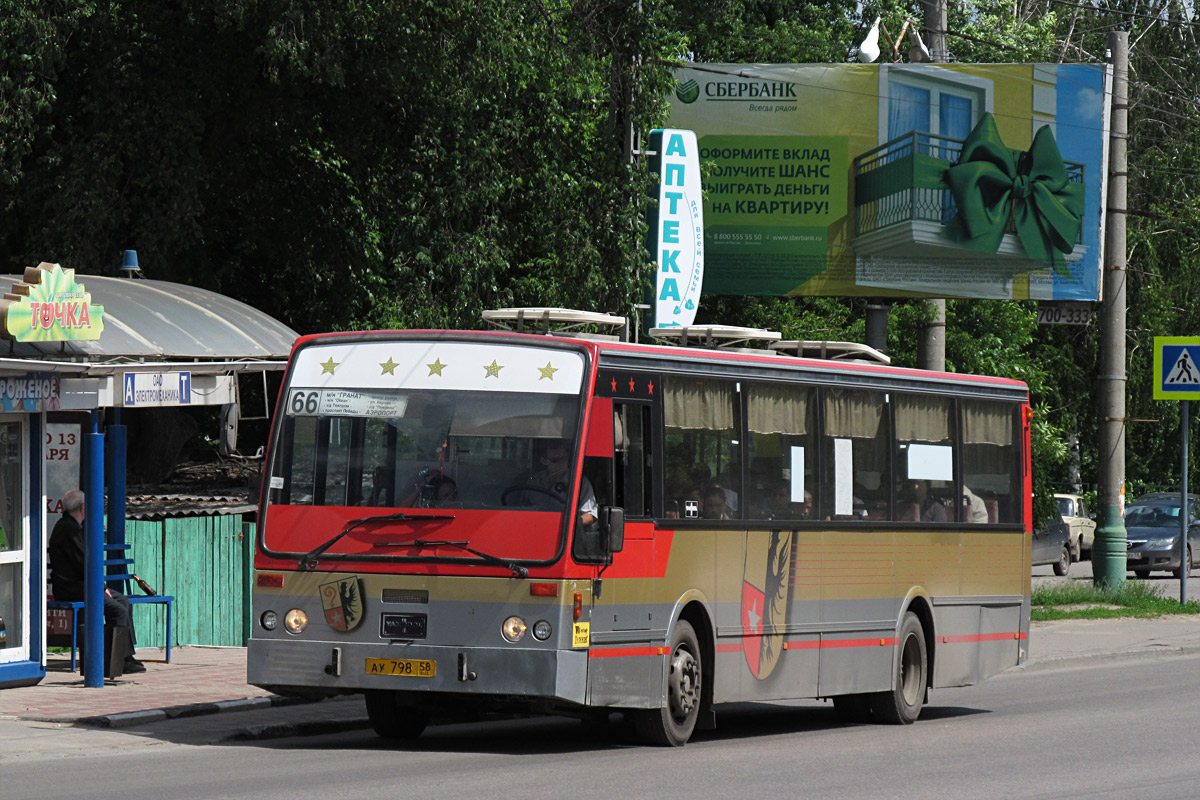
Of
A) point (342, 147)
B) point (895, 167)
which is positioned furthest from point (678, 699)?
point (895, 167)

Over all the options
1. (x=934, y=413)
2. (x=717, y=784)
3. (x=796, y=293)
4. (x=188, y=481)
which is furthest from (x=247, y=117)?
(x=717, y=784)

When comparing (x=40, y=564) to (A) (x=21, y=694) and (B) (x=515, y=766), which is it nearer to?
(A) (x=21, y=694)

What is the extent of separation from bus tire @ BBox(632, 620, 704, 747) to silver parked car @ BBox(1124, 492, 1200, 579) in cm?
2524

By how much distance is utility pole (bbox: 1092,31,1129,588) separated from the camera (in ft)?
86.3

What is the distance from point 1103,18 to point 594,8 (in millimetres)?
30275

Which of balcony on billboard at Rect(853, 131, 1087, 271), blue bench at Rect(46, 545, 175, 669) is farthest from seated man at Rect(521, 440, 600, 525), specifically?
balcony on billboard at Rect(853, 131, 1087, 271)

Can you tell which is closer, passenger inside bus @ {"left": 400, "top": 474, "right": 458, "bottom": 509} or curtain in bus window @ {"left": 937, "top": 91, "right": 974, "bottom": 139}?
passenger inside bus @ {"left": 400, "top": 474, "right": 458, "bottom": 509}

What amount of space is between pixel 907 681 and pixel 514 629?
5.27 m

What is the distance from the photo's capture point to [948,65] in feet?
93.8

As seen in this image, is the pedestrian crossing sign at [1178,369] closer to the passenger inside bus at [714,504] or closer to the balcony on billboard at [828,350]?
the balcony on billboard at [828,350]

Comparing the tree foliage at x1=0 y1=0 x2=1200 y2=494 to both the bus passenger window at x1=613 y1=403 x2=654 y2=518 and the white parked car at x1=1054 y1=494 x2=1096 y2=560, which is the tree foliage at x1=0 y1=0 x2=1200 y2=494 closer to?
the bus passenger window at x1=613 y1=403 x2=654 y2=518

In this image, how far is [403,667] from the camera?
11539 millimetres

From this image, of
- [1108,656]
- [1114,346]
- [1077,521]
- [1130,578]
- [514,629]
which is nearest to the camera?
[514,629]

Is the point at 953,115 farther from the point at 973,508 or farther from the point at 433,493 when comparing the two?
the point at 433,493
